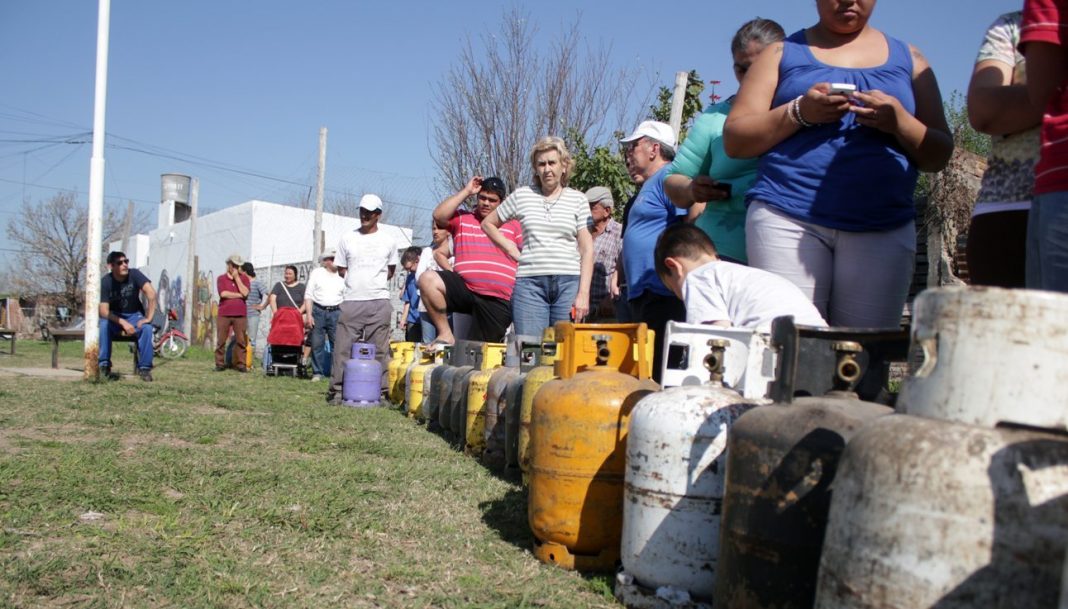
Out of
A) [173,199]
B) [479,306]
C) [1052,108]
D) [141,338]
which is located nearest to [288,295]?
[141,338]

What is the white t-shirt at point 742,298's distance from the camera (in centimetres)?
357

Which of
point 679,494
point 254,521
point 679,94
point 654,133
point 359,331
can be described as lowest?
point 254,521

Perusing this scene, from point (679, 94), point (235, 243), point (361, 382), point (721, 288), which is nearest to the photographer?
point (721, 288)

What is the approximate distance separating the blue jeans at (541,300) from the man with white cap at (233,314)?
1041 centimetres

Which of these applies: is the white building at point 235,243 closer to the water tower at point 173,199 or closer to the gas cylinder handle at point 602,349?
the water tower at point 173,199

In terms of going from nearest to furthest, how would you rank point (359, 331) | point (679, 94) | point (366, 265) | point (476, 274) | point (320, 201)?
point (476, 274) < point (366, 265) < point (359, 331) < point (679, 94) < point (320, 201)

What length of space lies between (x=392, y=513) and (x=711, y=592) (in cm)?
→ 176

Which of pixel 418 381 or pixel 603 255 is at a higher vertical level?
pixel 603 255

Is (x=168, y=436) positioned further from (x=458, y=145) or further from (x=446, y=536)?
(x=458, y=145)

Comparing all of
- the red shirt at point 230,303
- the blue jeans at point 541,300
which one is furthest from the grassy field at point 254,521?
the red shirt at point 230,303

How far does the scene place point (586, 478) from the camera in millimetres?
3496

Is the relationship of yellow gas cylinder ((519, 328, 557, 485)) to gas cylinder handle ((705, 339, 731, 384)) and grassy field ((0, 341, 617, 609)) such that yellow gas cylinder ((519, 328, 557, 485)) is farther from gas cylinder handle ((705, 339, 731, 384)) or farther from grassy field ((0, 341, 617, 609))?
gas cylinder handle ((705, 339, 731, 384))

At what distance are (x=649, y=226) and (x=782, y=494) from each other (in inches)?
140

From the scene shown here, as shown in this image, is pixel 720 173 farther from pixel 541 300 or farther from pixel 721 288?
pixel 541 300
